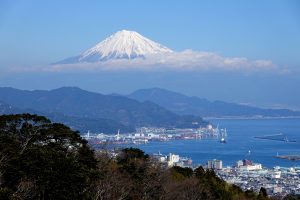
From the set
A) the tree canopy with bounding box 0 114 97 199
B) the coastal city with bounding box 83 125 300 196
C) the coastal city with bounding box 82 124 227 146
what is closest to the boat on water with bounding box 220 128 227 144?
the coastal city with bounding box 82 124 227 146

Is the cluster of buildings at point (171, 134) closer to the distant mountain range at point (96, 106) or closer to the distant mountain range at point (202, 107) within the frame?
the distant mountain range at point (96, 106)

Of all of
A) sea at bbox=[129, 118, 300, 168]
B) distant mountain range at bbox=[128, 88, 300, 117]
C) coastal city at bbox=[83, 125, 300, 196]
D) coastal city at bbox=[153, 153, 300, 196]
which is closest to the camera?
coastal city at bbox=[83, 125, 300, 196]

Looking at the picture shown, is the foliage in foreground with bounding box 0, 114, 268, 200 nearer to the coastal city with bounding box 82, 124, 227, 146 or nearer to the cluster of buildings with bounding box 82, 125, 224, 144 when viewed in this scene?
the cluster of buildings with bounding box 82, 125, 224, 144

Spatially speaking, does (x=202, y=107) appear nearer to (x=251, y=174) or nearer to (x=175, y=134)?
(x=175, y=134)

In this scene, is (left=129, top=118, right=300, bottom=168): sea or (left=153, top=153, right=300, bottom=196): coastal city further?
(left=129, top=118, right=300, bottom=168): sea

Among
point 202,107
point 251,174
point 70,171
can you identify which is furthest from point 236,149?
point 202,107

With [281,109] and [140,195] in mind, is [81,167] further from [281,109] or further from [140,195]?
[281,109]

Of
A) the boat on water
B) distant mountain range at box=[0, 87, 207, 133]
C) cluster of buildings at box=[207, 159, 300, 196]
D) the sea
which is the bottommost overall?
cluster of buildings at box=[207, 159, 300, 196]
